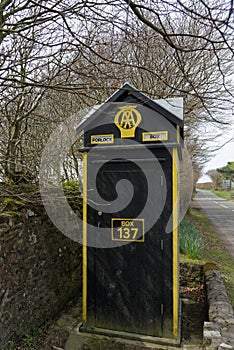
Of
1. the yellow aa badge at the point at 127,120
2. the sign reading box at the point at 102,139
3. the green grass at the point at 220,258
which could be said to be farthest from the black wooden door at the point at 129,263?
the green grass at the point at 220,258

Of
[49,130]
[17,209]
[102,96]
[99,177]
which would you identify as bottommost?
[17,209]

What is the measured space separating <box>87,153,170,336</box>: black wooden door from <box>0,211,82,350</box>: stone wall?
61 centimetres

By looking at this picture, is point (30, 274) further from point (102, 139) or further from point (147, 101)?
point (147, 101)

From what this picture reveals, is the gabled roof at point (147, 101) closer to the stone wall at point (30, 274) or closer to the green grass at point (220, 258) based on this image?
the stone wall at point (30, 274)

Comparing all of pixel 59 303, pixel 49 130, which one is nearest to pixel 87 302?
pixel 59 303

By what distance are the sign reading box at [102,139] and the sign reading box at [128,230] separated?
3.59ft

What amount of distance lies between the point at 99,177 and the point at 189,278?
3011mm

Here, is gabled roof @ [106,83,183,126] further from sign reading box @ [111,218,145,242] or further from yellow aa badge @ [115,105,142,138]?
sign reading box @ [111,218,145,242]

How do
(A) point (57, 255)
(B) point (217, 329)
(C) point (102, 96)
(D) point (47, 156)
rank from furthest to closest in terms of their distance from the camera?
1. (C) point (102, 96)
2. (D) point (47, 156)
3. (A) point (57, 255)
4. (B) point (217, 329)

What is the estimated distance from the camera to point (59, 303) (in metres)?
4.38

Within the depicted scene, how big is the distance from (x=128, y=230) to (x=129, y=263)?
45 cm

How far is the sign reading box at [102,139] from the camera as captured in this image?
398 cm

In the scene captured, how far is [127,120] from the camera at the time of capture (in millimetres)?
3916

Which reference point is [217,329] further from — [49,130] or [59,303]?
[49,130]
